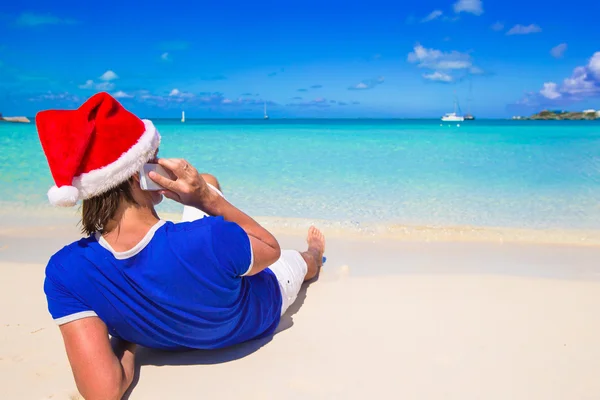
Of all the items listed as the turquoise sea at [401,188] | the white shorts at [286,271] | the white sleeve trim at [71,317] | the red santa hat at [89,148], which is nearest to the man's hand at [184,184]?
the red santa hat at [89,148]

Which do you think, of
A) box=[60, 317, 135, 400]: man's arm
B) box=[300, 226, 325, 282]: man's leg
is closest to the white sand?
box=[300, 226, 325, 282]: man's leg

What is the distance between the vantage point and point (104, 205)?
181 centimetres

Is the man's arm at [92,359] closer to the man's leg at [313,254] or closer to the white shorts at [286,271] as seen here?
the white shorts at [286,271]

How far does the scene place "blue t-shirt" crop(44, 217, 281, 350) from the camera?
1.83m

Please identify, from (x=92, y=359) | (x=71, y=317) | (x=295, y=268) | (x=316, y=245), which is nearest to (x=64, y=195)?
(x=71, y=317)

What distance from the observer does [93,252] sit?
1.82m

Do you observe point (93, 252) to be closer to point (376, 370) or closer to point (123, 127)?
point (123, 127)

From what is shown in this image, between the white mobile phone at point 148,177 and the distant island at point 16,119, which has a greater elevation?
the distant island at point 16,119

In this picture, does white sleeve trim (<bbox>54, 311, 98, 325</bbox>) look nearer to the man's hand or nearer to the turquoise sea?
the man's hand

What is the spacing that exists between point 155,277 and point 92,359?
1.30ft

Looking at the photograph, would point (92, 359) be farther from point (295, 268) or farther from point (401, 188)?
point (401, 188)

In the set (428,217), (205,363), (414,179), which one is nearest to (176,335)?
(205,363)

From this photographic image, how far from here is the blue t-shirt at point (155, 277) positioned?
1.83m

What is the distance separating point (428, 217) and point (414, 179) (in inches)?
141
